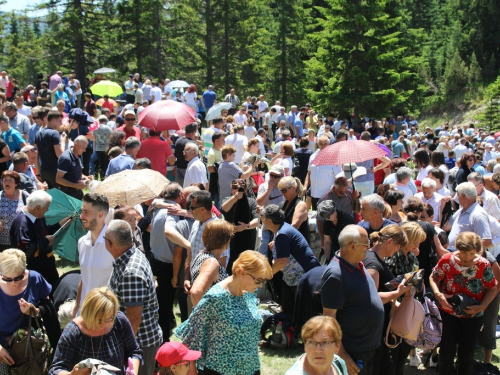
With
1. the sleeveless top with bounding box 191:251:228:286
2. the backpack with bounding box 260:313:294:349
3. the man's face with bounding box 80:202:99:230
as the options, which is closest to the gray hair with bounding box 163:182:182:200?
the man's face with bounding box 80:202:99:230

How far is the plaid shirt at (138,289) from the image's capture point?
406 centimetres

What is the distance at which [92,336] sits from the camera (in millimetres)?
3561

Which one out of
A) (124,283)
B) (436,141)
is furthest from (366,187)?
(436,141)

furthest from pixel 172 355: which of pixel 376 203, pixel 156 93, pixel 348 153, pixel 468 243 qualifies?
pixel 156 93

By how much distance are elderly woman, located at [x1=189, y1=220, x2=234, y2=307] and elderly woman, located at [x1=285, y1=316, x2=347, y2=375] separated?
3.21ft

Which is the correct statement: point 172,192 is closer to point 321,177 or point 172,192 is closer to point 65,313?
point 65,313

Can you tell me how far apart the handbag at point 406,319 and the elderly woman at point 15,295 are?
292cm

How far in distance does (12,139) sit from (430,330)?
727cm

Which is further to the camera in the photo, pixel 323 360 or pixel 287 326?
pixel 287 326

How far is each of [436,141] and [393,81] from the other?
1475cm

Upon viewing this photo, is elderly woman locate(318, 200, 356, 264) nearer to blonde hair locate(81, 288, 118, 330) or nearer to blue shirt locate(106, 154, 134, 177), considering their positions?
blue shirt locate(106, 154, 134, 177)

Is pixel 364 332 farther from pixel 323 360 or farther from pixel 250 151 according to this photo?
pixel 250 151

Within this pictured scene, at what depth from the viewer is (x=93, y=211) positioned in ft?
15.4

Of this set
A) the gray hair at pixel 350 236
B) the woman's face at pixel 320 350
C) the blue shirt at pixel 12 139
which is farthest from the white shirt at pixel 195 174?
the woman's face at pixel 320 350
